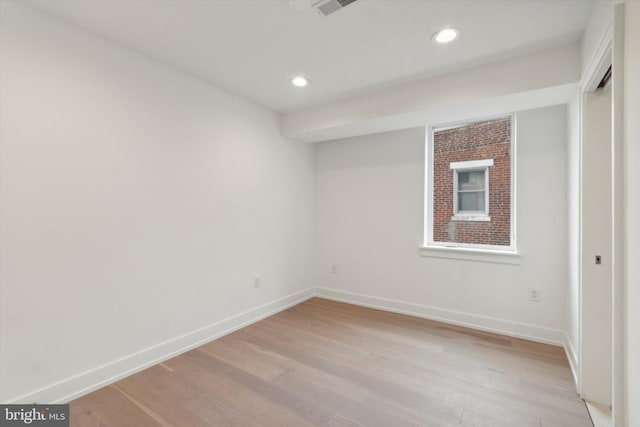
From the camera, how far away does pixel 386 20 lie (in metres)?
1.89

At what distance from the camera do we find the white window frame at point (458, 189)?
3168mm

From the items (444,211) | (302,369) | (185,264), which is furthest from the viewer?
(444,211)

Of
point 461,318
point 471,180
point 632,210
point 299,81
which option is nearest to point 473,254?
point 461,318

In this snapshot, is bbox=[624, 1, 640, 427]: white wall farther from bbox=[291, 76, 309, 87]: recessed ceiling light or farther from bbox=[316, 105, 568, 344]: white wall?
bbox=[291, 76, 309, 87]: recessed ceiling light

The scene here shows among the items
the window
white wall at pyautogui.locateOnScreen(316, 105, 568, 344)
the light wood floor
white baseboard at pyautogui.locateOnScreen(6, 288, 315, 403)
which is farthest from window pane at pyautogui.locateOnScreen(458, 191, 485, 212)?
white baseboard at pyautogui.locateOnScreen(6, 288, 315, 403)

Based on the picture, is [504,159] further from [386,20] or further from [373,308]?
[373,308]

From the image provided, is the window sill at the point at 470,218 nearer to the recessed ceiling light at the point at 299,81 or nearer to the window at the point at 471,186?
the window at the point at 471,186

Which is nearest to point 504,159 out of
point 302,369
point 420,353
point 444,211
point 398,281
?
point 444,211

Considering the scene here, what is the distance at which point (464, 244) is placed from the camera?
3.32 meters

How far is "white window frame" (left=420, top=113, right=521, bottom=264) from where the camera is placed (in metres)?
2.95

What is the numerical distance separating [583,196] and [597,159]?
25 cm

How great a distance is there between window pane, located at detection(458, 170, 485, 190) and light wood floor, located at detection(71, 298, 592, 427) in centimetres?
161

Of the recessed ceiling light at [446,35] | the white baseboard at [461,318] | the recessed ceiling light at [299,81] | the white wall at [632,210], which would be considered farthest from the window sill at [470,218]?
the recessed ceiling light at [299,81]

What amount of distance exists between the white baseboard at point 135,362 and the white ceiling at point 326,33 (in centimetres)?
247
